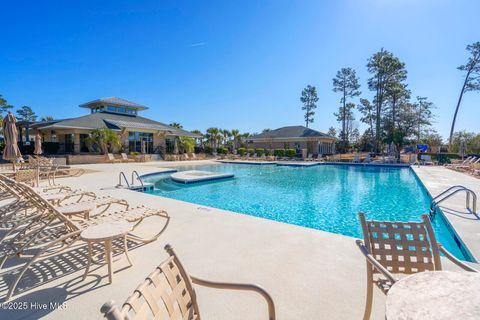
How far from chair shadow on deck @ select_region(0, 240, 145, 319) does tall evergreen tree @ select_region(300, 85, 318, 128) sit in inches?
1392

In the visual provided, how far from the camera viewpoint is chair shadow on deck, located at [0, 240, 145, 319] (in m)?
2.08

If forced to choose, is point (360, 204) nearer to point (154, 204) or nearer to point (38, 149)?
point (154, 204)

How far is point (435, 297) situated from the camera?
1128 mm

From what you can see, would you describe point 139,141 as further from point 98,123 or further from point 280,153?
point 280,153

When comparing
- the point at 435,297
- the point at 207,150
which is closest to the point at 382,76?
the point at 207,150

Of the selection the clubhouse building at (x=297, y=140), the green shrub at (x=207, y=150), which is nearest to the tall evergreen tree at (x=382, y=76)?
the clubhouse building at (x=297, y=140)

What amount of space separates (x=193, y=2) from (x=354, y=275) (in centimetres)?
1284

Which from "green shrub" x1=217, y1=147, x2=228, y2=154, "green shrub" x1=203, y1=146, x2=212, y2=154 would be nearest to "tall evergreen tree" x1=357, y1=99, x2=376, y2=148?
"green shrub" x1=217, y1=147, x2=228, y2=154

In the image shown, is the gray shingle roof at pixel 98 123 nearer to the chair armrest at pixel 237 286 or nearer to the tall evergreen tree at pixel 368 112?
the chair armrest at pixel 237 286

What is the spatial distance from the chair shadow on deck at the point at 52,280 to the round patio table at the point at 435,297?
2572mm

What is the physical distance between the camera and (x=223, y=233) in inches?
148

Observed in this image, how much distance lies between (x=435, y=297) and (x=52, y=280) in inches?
129

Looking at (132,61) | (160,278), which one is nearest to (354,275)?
(160,278)

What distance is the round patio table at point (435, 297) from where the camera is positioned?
3.26 ft
